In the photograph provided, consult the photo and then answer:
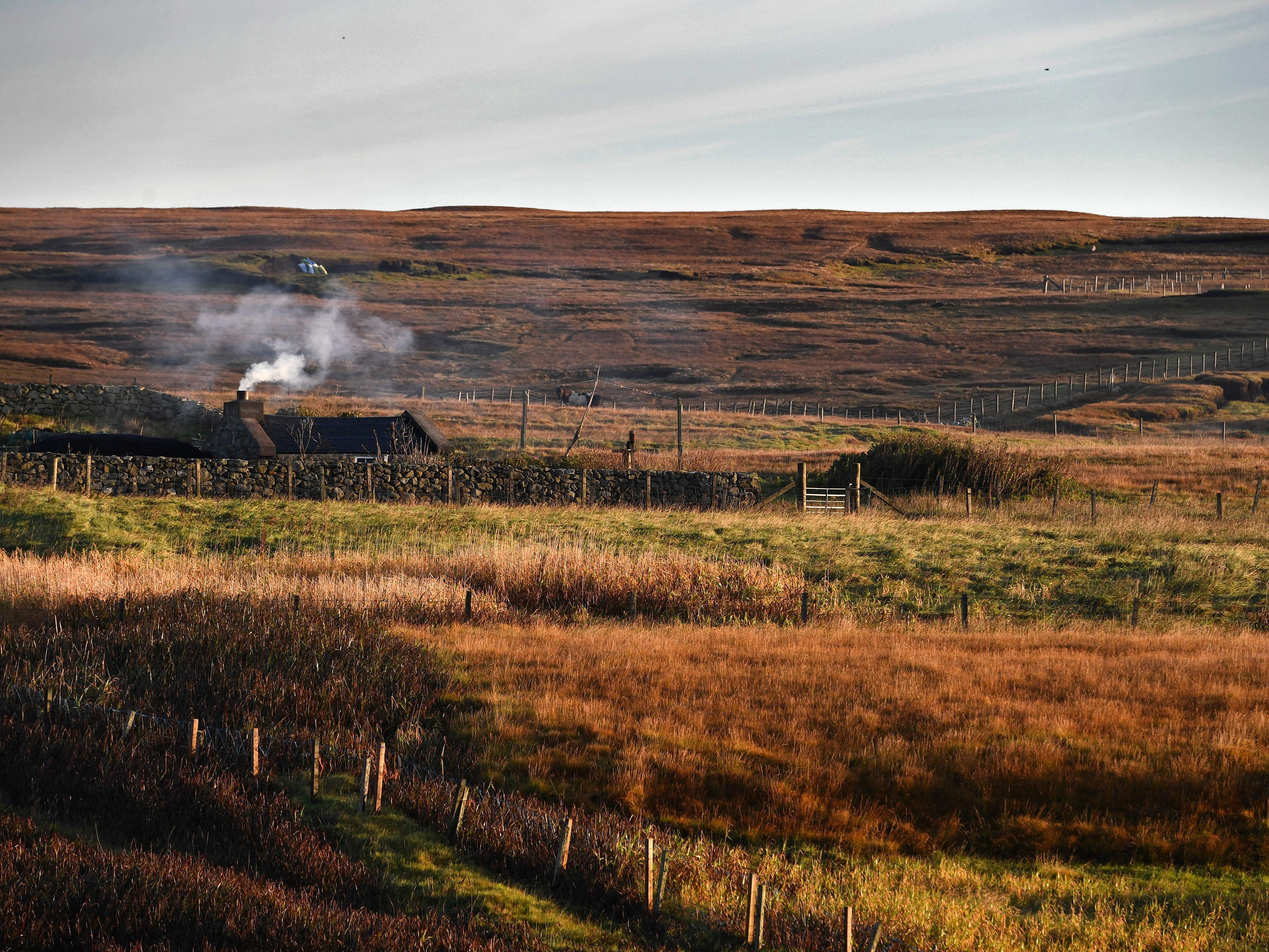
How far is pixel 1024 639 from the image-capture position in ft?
51.2

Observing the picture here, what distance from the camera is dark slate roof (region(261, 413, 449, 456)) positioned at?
3128cm

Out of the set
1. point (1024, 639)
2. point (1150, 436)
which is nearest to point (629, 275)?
point (1150, 436)

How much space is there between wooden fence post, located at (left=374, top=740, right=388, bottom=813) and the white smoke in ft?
224

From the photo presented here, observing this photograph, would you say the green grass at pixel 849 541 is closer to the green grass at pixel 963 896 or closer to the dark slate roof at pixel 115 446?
the dark slate roof at pixel 115 446

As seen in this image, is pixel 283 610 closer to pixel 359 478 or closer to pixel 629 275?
pixel 359 478

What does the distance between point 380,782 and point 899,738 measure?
5015mm

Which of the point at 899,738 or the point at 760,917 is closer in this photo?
the point at 760,917

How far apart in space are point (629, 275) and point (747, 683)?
11442 cm

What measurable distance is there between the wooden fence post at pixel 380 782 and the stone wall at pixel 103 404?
29.5 metres

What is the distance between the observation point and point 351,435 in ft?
106

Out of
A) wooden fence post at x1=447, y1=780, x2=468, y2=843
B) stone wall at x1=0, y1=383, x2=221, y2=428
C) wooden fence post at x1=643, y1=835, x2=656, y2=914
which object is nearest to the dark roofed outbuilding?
stone wall at x1=0, y1=383, x2=221, y2=428

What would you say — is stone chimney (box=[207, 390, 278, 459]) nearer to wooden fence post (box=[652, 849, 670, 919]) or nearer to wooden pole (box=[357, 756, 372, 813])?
wooden pole (box=[357, 756, 372, 813])

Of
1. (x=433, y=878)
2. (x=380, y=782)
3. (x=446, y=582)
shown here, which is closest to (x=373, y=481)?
(x=446, y=582)

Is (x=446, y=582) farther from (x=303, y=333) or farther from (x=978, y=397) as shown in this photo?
(x=303, y=333)
